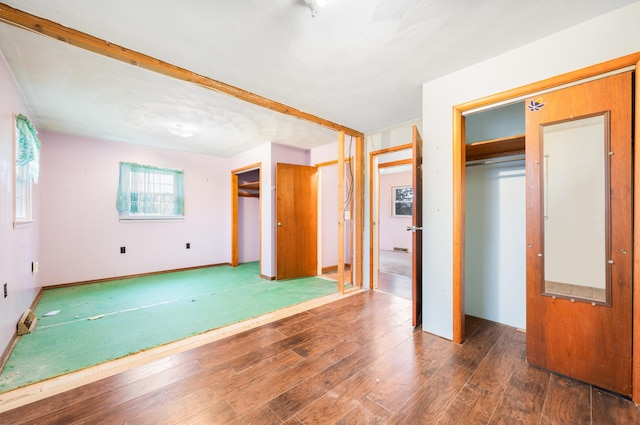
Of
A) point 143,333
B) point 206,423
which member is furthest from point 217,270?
point 206,423

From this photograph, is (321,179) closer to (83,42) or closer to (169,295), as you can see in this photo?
(169,295)

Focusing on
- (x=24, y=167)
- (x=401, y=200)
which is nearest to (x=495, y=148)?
(x=24, y=167)

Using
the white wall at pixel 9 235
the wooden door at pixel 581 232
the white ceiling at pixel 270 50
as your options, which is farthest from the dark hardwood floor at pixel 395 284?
the white wall at pixel 9 235

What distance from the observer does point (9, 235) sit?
203cm

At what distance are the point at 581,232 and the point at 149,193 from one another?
577cm

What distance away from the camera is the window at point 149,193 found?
14.2ft

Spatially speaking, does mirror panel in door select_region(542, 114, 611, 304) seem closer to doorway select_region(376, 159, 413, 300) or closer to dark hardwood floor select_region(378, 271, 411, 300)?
dark hardwood floor select_region(378, 271, 411, 300)

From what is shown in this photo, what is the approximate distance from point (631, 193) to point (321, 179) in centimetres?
389

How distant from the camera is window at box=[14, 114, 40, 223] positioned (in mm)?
2252

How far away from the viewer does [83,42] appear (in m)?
1.65

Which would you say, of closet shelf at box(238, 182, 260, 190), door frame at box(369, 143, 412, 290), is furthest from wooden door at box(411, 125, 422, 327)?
closet shelf at box(238, 182, 260, 190)

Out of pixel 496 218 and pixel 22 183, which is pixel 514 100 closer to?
pixel 496 218

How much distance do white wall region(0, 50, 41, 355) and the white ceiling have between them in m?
0.22

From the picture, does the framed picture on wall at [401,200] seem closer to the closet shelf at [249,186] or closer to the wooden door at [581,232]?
the closet shelf at [249,186]
